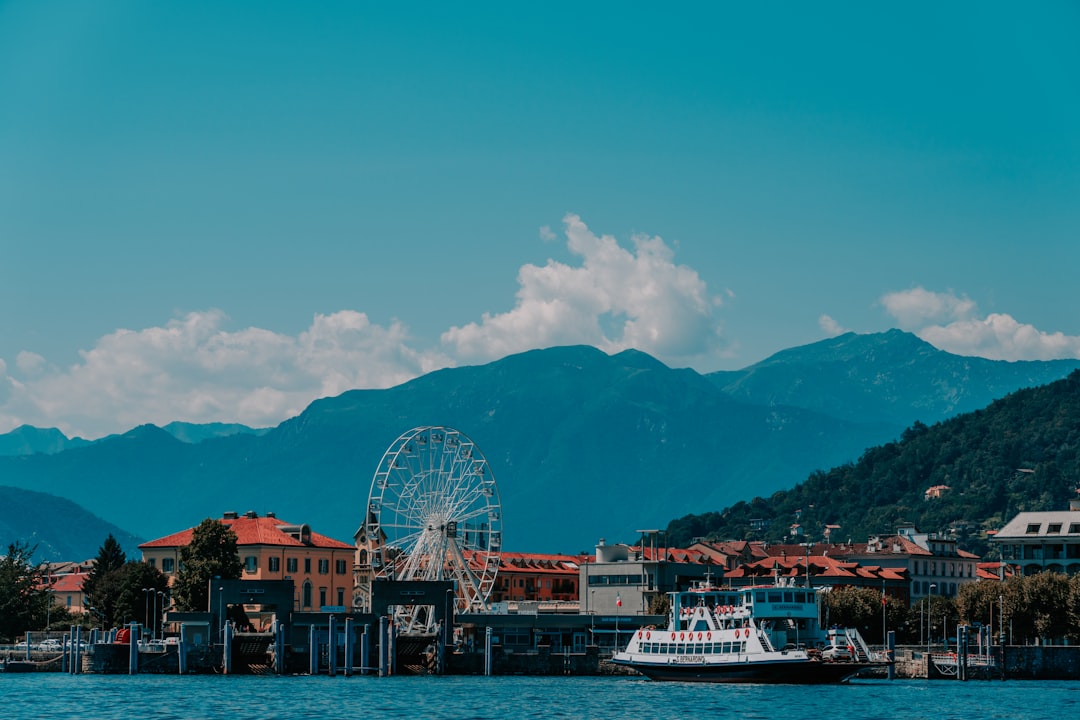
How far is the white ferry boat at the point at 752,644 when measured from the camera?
11606cm

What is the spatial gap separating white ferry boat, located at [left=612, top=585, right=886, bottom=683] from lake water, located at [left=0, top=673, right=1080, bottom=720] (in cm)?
142

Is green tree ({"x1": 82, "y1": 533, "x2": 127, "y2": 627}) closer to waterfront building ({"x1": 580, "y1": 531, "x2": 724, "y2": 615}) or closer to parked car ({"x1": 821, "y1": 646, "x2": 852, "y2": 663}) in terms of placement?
waterfront building ({"x1": 580, "y1": 531, "x2": 724, "y2": 615})

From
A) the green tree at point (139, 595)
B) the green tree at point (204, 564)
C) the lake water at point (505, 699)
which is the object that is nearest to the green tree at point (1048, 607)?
the lake water at point (505, 699)

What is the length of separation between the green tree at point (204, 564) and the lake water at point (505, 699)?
26884 mm

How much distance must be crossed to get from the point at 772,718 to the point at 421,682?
127ft

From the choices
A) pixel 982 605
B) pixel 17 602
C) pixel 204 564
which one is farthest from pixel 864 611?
pixel 17 602

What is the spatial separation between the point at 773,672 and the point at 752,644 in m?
2.48

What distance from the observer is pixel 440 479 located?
15788 centimetres

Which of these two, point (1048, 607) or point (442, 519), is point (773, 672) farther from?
point (1048, 607)

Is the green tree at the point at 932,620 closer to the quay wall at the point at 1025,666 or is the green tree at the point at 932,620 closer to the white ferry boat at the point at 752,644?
the quay wall at the point at 1025,666

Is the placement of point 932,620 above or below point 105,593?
below

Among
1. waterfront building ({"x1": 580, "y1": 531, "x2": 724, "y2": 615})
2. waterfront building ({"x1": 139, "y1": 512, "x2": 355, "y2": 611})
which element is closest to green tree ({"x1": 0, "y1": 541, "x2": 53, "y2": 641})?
waterfront building ({"x1": 139, "y1": 512, "x2": 355, "y2": 611})

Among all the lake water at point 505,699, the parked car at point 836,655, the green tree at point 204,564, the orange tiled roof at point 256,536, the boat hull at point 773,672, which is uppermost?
the orange tiled roof at point 256,536

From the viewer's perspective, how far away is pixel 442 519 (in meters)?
154
